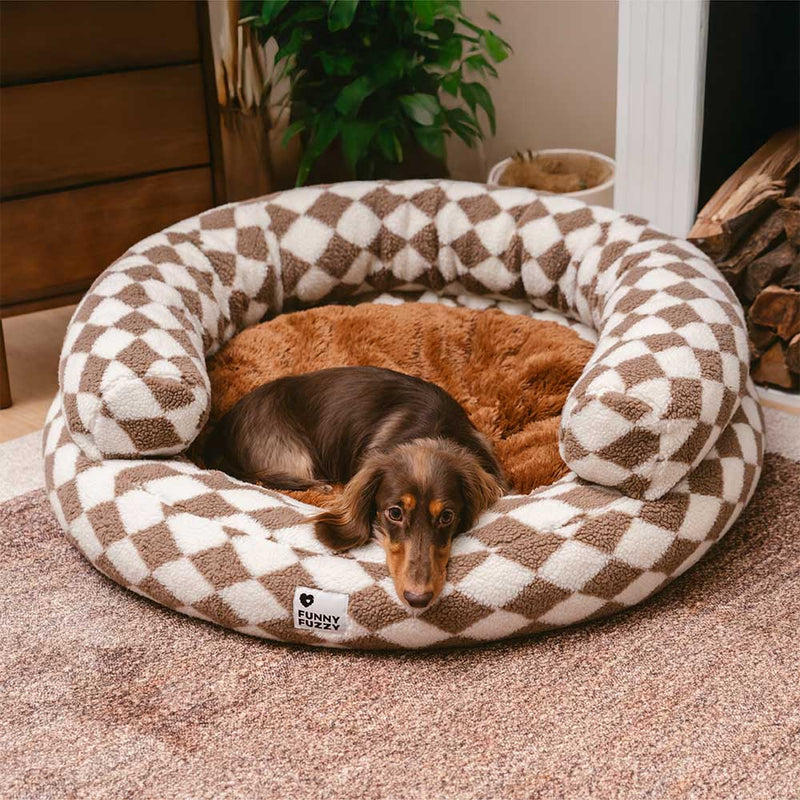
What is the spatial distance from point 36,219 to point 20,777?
1567 mm

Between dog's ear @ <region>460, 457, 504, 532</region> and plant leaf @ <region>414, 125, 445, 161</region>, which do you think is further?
plant leaf @ <region>414, 125, 445, 161</region>

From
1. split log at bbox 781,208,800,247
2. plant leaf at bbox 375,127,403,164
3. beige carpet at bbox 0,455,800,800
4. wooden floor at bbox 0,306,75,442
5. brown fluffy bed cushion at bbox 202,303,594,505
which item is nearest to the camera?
beige carpet at bbox 0,455,800,800

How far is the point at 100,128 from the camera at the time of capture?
2691 millimetres

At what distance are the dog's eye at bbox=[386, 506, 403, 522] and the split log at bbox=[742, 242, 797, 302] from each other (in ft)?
4.25

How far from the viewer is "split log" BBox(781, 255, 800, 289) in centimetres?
251

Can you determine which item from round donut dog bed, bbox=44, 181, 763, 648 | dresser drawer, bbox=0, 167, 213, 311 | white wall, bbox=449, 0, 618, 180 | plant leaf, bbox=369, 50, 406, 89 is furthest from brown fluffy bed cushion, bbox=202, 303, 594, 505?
white wall, bbox=449, 0, 618, 180

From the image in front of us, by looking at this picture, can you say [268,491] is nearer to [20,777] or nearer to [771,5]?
[20,777]

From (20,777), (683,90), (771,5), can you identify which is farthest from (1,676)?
(771,5)

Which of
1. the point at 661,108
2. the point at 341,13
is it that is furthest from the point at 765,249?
the point at 341,13

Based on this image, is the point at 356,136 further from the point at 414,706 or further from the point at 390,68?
the point at 414,706

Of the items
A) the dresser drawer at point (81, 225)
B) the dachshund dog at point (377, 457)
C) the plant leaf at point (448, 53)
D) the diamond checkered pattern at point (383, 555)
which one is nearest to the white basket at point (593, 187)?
the plant leaf at point (448, 53)

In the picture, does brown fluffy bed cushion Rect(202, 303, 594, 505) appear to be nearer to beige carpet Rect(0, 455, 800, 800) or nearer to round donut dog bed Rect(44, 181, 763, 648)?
round donut dog bed Rect(44, 181, 763, 648)

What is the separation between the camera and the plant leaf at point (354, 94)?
118 inches

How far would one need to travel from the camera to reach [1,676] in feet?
5.66
